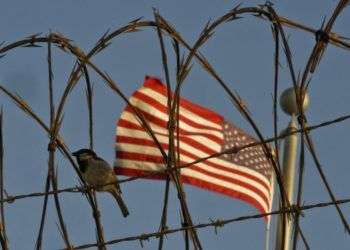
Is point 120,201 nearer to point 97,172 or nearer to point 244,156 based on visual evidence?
point 97,172

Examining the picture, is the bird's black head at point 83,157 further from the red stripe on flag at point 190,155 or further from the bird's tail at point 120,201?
the red stripe on flag at point 190,155

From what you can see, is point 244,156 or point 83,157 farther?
point 244,156

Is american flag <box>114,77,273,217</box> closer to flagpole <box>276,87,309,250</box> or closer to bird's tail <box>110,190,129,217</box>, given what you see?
flagpole <box>276,87,309,250</box>

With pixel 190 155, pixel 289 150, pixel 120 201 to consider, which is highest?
pixel 190 155

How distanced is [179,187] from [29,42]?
1484 mm

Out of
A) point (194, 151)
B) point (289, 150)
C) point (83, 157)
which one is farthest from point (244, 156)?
point (83, 157)

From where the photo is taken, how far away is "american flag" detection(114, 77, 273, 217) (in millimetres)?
14844

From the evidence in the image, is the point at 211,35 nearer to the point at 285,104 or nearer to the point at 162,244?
the point at 162,244

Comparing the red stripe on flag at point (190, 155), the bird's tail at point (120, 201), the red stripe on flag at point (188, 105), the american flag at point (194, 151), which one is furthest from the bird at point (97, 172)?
the red stripe on flag at point (188, 105)

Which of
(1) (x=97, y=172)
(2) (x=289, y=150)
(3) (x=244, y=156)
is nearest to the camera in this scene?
(1) (x=97, y=172)

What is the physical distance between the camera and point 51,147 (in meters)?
9.19

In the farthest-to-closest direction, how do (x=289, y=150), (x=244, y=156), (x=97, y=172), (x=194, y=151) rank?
(x=244, y=156)
(x=194, y=151)
(x=289, y=150)
(x=97, y=172)

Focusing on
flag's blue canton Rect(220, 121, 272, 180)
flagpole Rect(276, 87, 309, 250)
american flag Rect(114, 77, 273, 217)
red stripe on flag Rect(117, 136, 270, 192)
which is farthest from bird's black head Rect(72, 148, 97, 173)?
flag's blue canton Rect(220, 121, 272, 180)

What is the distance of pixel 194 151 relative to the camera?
1566cm
